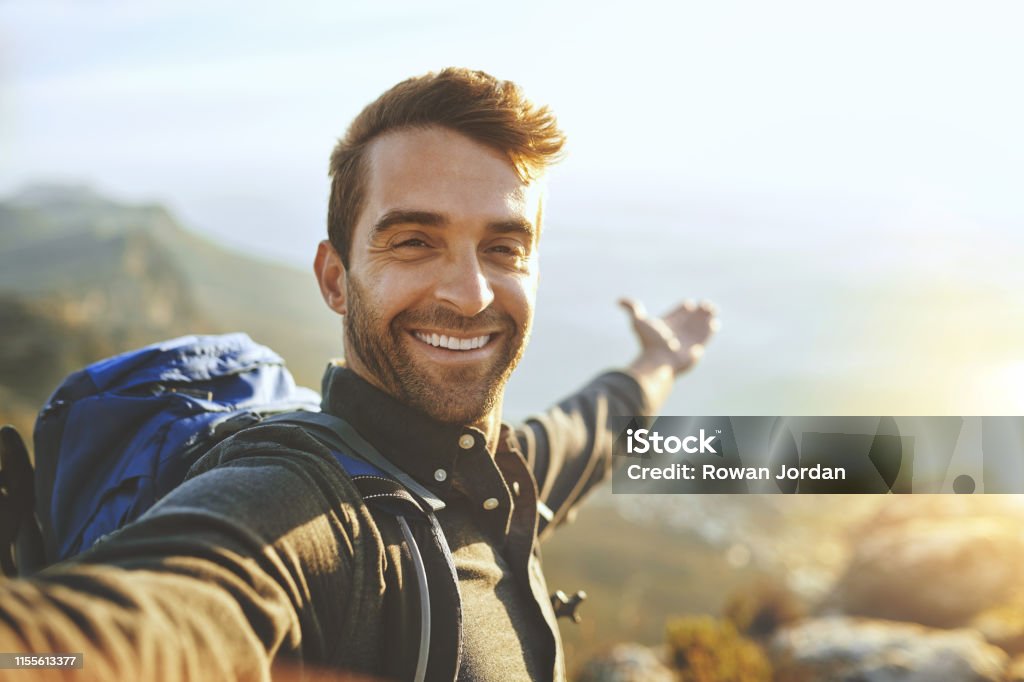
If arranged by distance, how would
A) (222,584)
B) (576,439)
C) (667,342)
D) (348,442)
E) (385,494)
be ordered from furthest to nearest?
(667,342) < (576,439) < (348,442) < (385,494) < (222,584)

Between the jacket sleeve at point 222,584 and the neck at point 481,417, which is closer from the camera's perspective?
the jacket sleeve at point 222,584

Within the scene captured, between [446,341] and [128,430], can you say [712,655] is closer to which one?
[446,341]

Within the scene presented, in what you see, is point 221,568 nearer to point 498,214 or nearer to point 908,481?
point 498,214

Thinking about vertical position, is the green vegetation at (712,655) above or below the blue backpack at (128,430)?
below

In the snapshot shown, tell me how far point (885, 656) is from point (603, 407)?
5.15 m

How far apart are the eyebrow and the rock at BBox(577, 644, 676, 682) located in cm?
653

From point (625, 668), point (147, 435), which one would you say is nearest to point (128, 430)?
point (147, 435)

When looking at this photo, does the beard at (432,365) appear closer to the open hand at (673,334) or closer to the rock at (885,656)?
the open hand at (673,334)

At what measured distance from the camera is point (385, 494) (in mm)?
2268

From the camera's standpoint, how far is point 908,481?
26.4 feet

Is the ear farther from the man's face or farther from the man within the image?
the man's face

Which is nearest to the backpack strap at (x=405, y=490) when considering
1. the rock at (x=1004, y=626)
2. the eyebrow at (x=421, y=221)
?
the eyebrow at (x=421, y=221)

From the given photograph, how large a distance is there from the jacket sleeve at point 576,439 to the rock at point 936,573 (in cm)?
734

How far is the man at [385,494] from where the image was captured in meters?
1.55
